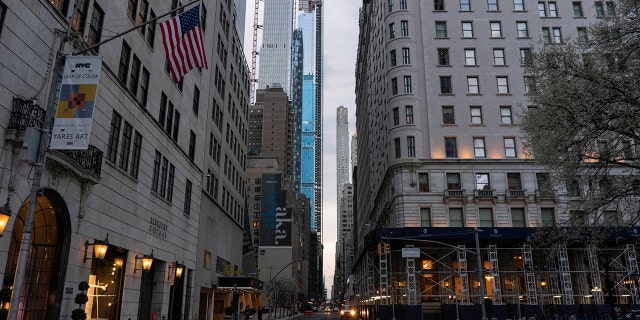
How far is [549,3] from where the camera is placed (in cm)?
6044

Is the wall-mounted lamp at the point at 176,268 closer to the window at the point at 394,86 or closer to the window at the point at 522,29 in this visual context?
the window at the point at 394,86

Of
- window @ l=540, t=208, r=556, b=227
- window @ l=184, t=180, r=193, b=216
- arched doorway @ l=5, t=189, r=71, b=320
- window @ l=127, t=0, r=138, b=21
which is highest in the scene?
window @ l=127, t=0, r=138, b=21

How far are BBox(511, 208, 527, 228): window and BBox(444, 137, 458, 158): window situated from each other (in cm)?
903

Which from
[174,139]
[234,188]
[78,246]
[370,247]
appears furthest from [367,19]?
[78,246]

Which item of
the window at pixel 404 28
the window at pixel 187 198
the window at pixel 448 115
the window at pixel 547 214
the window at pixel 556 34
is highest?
the window at pixel 404 28

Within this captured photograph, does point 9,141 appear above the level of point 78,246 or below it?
above

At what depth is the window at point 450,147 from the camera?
55469 millimetres

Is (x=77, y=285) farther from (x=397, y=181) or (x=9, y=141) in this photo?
(x=397, y=181)

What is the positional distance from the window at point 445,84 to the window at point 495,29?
27.0ft

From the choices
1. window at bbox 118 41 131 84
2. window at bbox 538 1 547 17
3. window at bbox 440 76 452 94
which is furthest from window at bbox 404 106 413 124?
window at bbox 118 41 131 84

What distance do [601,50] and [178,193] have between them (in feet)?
95.0

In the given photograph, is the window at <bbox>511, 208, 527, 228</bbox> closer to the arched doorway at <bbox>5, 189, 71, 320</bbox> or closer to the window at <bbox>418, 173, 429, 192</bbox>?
the window at <bbox>418, 173, 429, 192</bbox>

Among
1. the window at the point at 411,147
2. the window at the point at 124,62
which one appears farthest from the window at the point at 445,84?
the window at the point at 124,62

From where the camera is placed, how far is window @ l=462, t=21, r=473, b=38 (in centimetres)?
5981
